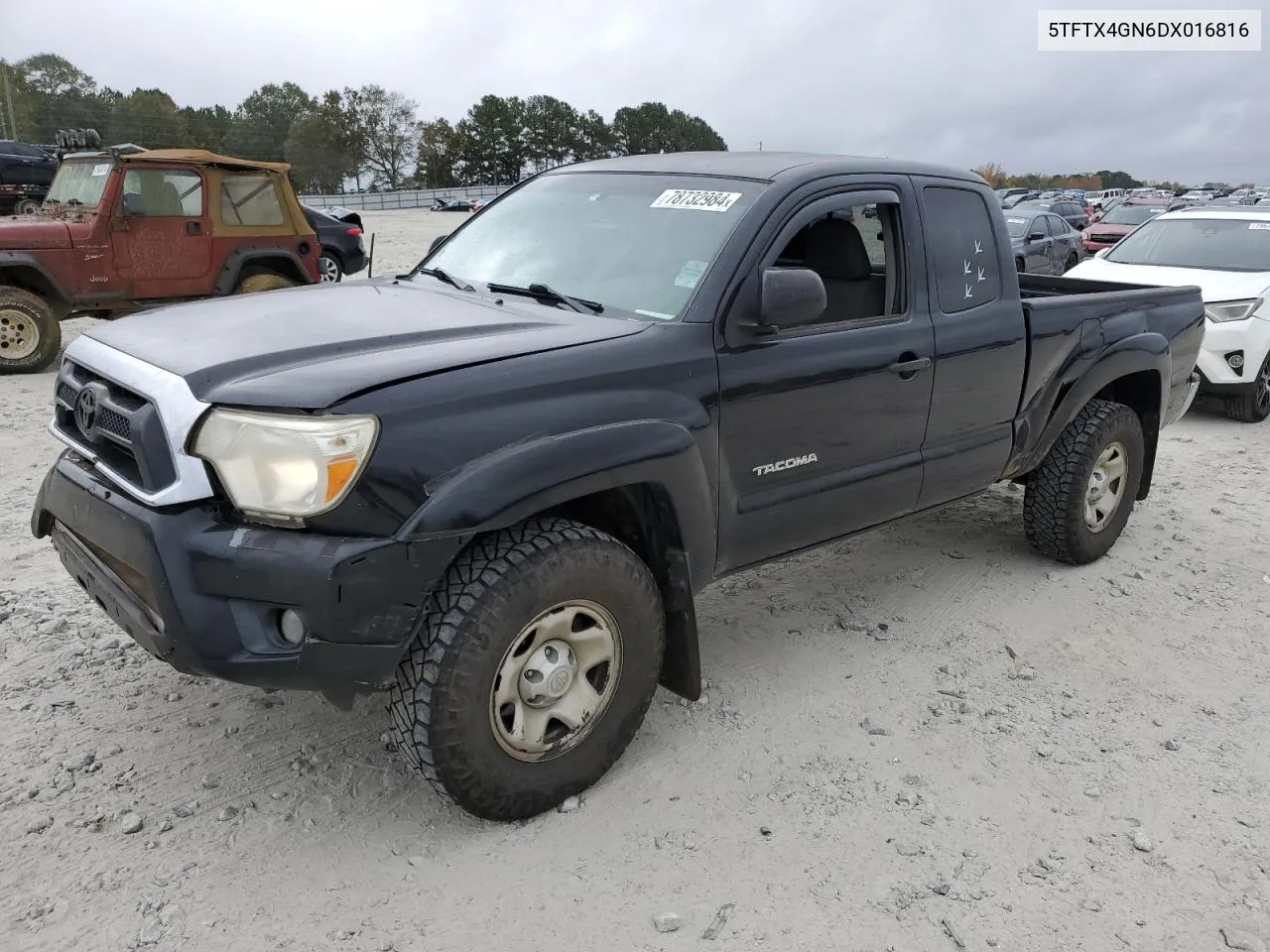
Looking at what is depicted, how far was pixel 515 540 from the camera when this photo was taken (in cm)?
272

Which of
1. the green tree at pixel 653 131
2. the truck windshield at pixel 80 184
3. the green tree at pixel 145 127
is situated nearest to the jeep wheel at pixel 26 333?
the truck windshield at pixel 80 184

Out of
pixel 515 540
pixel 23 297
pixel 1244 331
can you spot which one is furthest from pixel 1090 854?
pixel 23 297

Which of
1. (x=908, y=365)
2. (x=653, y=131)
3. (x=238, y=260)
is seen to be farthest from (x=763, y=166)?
(x=653, y=131)

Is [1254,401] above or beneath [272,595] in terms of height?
beneath

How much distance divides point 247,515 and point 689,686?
1.48 m

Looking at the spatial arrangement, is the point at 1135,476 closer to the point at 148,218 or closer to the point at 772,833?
the point at 772,833

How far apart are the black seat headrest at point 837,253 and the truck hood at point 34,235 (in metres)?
7.78

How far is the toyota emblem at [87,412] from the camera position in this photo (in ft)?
9.33

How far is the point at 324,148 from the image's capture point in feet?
241

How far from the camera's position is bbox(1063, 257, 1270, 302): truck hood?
8.13m

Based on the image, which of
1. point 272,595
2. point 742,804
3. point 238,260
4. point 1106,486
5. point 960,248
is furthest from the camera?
point 238,260

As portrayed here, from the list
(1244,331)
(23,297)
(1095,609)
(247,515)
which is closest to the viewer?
(247,515)

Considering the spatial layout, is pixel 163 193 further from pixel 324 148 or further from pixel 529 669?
pixel 324 148

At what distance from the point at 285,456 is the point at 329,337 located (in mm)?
534
